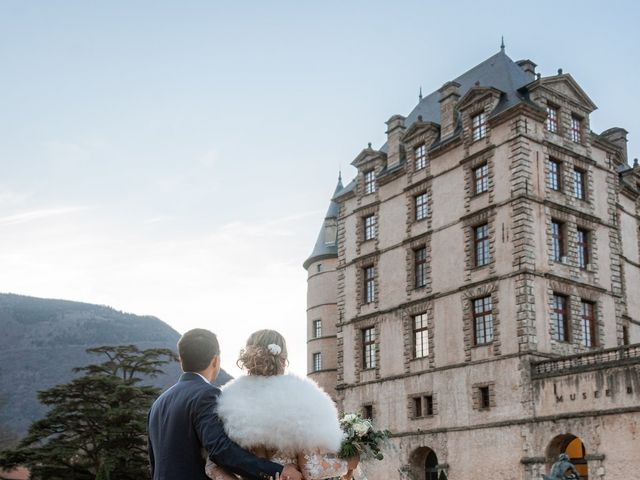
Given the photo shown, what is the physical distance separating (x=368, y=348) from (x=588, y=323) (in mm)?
10479

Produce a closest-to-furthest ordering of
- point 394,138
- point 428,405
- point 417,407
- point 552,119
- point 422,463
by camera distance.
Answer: point 552,119 < point 428,405 < point 422,463 < point 417,407 < point 394,138

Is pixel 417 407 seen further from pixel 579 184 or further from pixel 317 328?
pixel 317 328

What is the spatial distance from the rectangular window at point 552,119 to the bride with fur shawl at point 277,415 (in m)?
30.0

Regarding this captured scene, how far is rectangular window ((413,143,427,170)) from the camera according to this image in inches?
1451

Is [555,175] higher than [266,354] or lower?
higher

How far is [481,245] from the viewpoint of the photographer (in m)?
33.0

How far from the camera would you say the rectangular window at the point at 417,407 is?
34375 millimetres

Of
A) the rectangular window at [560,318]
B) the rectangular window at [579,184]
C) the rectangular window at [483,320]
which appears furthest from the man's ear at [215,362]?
the rectangular window at [579,184]

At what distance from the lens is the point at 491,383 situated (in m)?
30.9

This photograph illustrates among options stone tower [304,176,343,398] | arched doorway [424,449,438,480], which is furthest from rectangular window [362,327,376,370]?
stone tower [304,176,343,398]

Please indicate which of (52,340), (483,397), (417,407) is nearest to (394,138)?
(417,407)

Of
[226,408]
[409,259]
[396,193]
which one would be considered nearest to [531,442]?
[409,259]

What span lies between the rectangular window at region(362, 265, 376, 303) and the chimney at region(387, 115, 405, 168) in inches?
202

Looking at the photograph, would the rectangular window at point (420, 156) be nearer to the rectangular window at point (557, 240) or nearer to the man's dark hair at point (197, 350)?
the rectangular window at point (557, 240)
